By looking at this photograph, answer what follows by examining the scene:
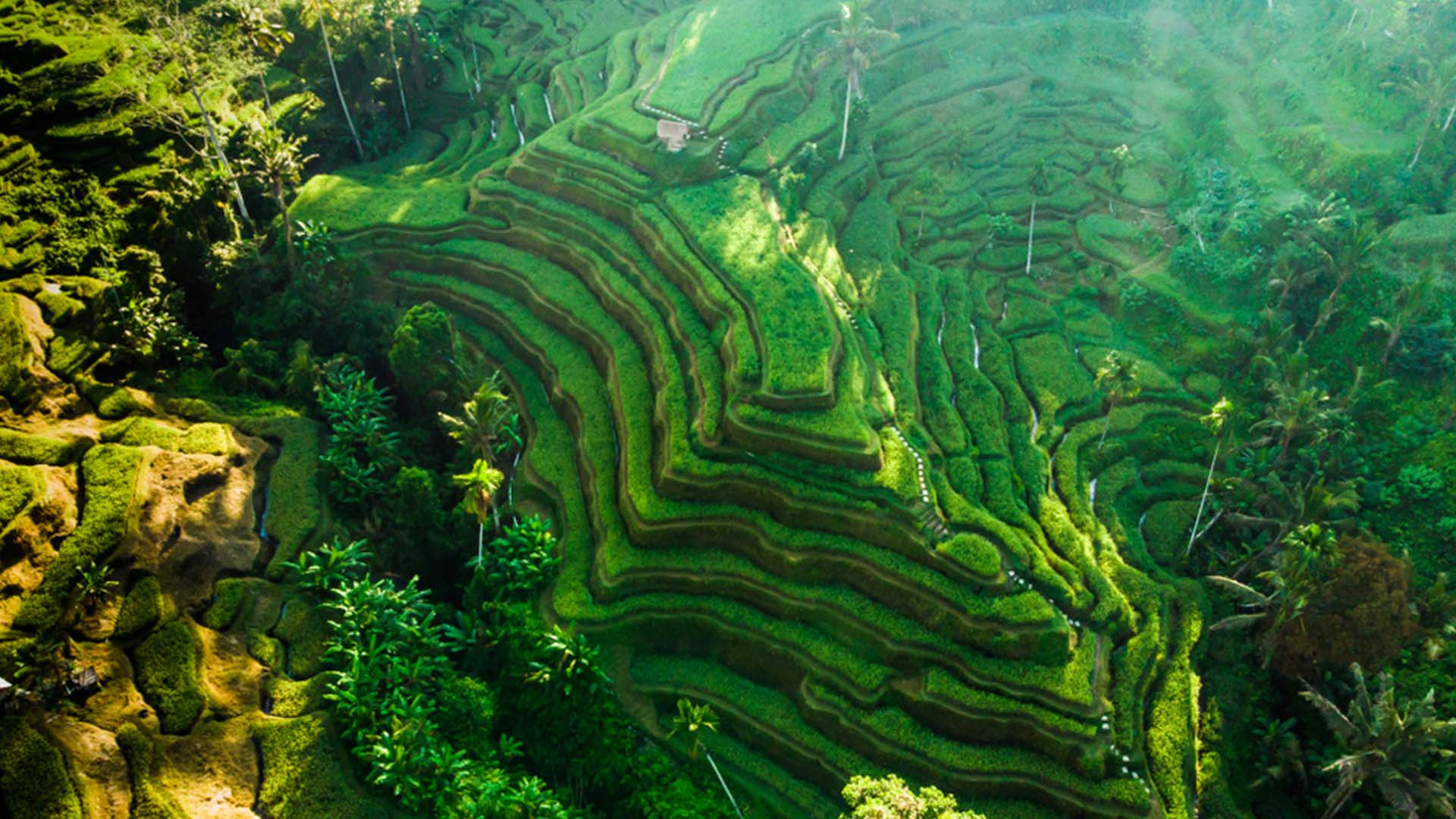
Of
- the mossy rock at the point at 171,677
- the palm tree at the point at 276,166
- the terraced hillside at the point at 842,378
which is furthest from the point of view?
the palm tree at the point at 276,166

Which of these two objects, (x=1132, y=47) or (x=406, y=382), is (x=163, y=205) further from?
(x=1132, y=47)

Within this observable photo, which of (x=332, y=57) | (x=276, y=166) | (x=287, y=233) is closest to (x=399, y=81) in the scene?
(x=332, y=57)

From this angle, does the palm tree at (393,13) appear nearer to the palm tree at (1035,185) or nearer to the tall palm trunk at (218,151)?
the tall palm trunk at (218,151)

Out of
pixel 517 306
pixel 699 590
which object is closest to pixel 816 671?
pixel 699 590

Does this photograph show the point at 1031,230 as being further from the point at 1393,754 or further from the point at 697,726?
the point at 697,726

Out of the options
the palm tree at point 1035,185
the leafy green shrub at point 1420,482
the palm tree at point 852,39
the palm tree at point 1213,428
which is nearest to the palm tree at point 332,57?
the palm tree at point 852,39

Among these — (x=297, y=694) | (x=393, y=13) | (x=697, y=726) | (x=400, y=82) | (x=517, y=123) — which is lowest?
(x=697, y=726)
